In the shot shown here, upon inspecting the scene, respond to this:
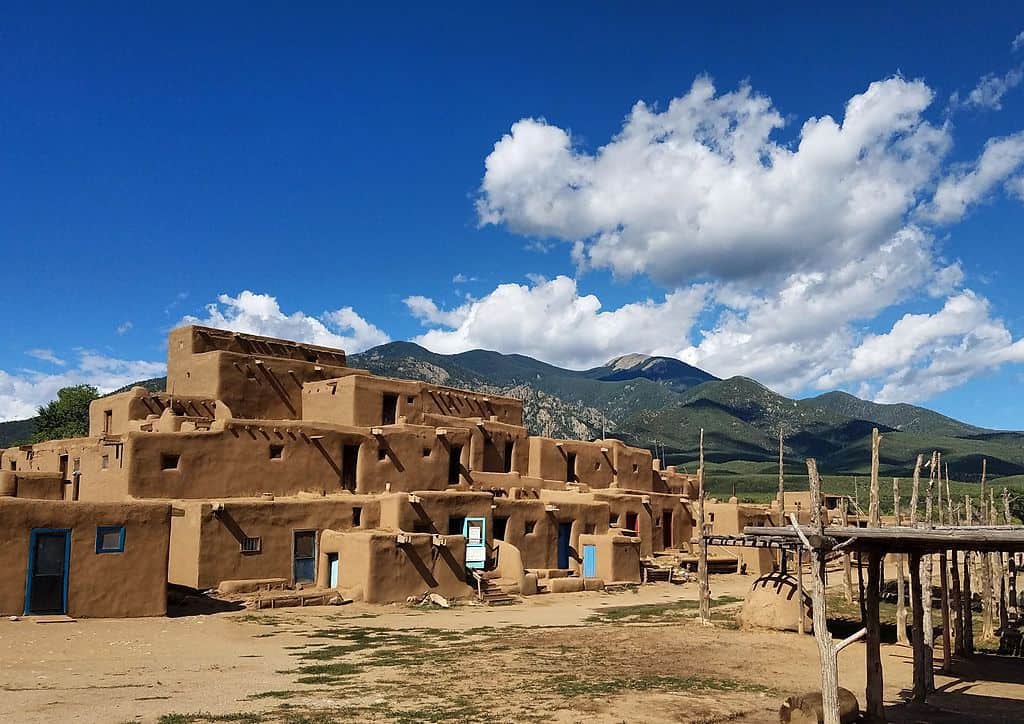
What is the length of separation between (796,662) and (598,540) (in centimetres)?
1844

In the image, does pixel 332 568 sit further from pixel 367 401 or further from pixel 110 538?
pixel 367 401

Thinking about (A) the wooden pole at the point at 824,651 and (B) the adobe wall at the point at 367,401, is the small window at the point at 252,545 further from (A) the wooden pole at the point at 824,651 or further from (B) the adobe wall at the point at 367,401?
(A) the wooden pole at the point at 824,651

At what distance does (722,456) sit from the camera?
186 meters

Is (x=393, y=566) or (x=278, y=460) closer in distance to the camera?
(x=393, y=566)

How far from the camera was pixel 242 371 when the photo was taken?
3891 centimetres

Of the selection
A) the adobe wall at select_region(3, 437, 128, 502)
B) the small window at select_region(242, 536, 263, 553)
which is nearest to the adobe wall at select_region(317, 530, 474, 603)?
the small window at select_region(242, 536, 263, 553)

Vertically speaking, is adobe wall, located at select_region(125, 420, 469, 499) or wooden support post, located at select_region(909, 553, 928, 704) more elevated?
adobe wall, located at select_region(125, 420, 469, 499)

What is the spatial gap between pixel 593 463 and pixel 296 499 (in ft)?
72.4

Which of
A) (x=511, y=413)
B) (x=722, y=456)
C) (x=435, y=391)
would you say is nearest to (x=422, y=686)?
(x=435, y=391)

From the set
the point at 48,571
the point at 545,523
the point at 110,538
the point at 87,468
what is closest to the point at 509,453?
the point at 545,523

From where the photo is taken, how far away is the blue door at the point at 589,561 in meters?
38.2

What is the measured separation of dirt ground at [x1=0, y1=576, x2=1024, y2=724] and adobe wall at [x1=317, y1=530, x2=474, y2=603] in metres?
1.73

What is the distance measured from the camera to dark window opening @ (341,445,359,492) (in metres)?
35.8

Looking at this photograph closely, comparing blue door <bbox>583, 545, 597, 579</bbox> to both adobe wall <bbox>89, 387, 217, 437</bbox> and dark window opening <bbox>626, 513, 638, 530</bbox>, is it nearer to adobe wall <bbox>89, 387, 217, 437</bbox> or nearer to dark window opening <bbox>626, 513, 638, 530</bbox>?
dark window opening <bbox>626, 513, 638, 530</bbox>
